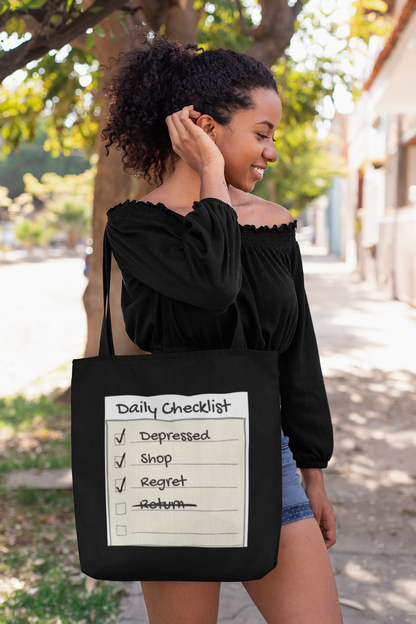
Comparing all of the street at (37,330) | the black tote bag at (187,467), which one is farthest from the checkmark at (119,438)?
the street at (37,330)

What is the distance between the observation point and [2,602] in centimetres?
306

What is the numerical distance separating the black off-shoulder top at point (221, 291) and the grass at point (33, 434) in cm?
358

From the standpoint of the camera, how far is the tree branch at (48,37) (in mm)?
2498

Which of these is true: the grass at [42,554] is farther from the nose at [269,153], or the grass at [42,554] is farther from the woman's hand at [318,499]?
the nose at [269,153]

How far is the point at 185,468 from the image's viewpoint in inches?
54.6

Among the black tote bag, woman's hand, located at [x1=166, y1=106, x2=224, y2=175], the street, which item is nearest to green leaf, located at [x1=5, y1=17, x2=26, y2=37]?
woman's hand, located at [x1=166, y1=106, x2=224, y2=175]

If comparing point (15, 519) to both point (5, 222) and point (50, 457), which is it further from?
point (5, 222)

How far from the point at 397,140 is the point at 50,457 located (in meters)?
11.4

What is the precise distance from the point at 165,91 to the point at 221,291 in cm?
62

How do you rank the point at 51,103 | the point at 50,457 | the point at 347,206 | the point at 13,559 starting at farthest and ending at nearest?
the point at 347,206 < the point at 51,103 < the point at 50,457 < the point at 13,559

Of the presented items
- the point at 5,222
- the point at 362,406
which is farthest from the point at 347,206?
the point at 5,222

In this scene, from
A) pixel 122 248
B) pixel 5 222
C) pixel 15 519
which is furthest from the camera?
pixel 5 222

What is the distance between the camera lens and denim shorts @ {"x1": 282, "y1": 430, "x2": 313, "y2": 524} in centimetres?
155

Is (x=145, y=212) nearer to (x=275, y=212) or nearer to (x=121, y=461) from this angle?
(x=275, y=212)
